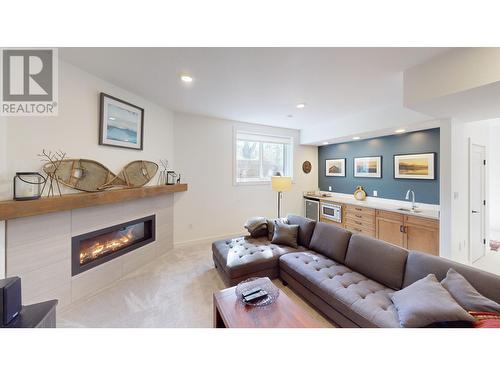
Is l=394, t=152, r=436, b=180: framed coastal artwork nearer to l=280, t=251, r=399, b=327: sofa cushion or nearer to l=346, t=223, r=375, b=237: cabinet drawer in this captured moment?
l=346, t=223, r=375, b=237: cabinet drawer

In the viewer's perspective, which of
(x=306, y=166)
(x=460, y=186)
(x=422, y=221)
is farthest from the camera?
(x=306, y=166)

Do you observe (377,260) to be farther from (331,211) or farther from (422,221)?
(331,211)

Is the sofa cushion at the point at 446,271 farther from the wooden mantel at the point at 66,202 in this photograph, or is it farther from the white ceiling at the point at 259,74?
the wooden mantel at the point at 66,202

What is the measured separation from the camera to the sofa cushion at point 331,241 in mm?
2129

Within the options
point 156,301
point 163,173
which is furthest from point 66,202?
A: point 163,173

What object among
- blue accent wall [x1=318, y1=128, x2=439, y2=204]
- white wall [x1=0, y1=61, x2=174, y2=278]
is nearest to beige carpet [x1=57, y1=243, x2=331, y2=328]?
white wall [x1=0, y1=61, x2=174, y2=278]

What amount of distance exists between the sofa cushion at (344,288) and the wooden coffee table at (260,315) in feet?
1.12

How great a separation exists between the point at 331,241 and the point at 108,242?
9.53ft

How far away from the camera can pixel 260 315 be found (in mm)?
1215

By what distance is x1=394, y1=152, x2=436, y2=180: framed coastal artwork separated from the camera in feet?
9.91

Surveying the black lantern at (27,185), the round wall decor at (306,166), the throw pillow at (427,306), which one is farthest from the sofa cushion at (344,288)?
the round wall decor at (306,166)

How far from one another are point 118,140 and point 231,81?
1719 millimetres

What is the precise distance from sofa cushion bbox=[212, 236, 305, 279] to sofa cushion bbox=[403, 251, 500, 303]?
1.19m
